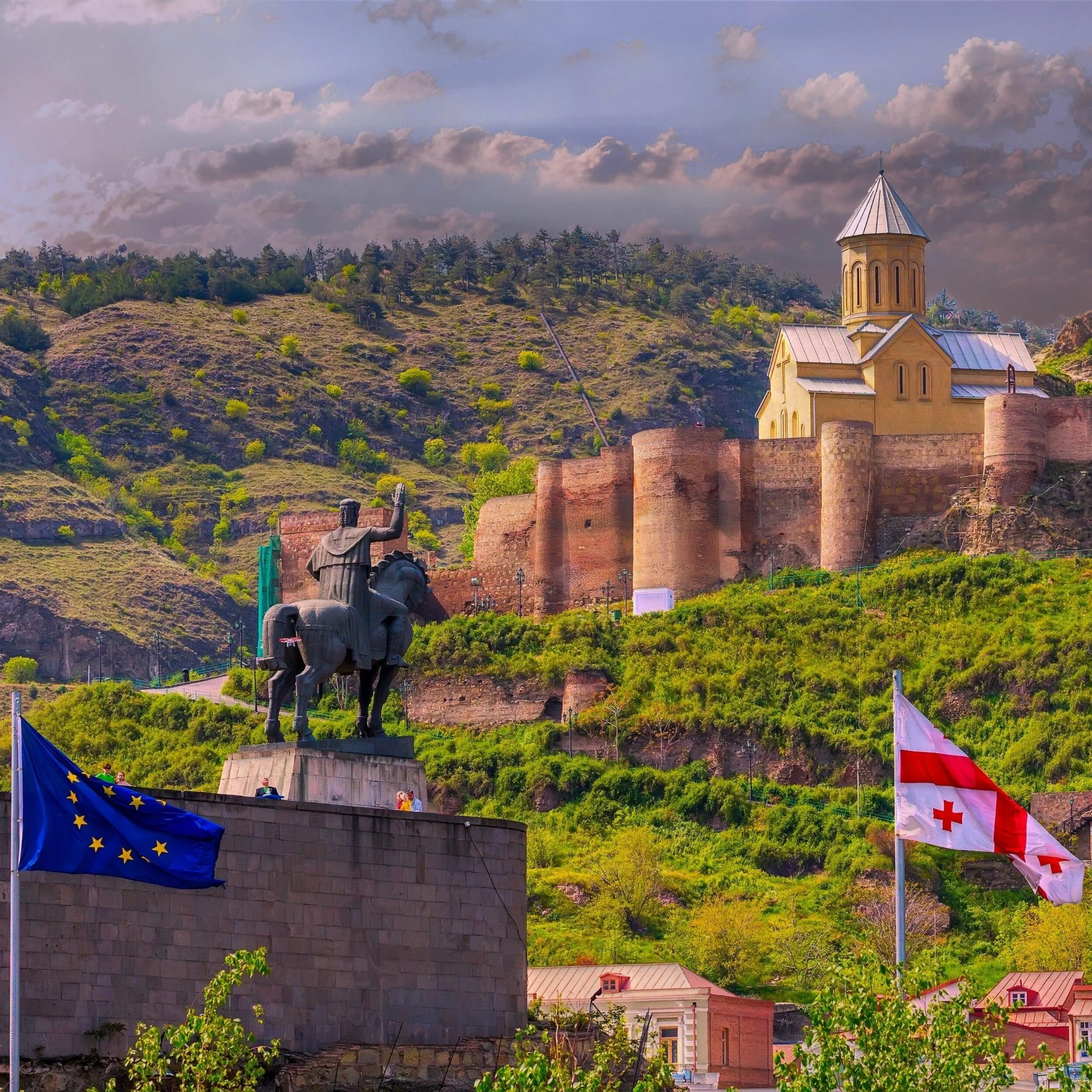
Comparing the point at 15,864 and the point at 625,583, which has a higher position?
the point at 625,583

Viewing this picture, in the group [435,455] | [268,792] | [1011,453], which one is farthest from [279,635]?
[435,455]

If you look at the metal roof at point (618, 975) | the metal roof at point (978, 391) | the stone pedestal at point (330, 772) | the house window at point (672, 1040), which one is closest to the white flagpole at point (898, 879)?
the stone pedestal at point (330, 772)

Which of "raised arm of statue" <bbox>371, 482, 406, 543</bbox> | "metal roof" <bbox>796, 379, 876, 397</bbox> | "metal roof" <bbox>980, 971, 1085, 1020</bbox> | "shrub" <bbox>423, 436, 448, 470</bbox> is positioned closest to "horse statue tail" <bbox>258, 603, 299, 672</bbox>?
"raised arm of statue" <bbox>371, 482, 406, 543</bbox>

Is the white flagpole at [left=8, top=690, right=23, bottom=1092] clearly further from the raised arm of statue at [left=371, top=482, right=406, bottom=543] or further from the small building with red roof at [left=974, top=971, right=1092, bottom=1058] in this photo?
the small building with red roof at [left=974, top=971, right=1092, bottom=1058]

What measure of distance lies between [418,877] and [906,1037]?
6.98 meters

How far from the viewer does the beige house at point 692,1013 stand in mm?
53844

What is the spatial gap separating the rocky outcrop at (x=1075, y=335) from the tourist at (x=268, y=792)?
81.6m

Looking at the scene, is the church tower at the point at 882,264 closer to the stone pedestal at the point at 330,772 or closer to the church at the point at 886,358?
the church at the point at 886,358

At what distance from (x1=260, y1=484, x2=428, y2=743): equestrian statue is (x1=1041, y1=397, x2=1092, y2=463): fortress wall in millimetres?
46870

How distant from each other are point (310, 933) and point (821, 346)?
57807 mm

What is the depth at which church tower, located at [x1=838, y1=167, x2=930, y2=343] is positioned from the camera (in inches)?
3445

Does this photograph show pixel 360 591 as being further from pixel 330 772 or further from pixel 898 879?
pixel 898 879

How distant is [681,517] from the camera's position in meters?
79.9

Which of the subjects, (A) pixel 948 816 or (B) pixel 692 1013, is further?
(B) pixel 692 1013
